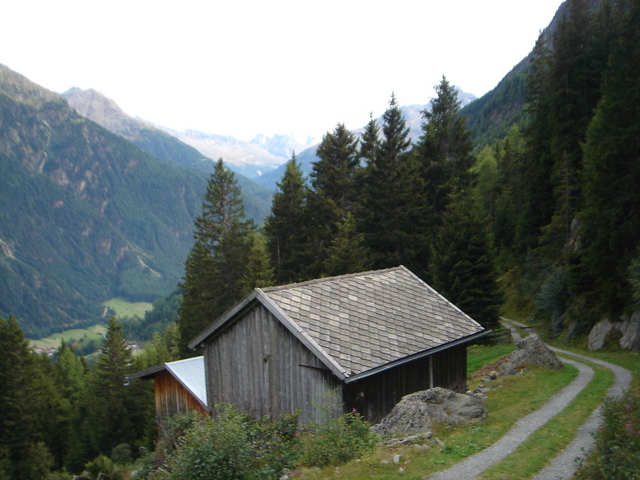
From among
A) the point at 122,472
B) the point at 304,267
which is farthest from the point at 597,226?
the point at 122,472

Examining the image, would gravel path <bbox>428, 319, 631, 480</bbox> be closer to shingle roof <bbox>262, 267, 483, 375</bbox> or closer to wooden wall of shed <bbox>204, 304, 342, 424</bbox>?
shingle roof <bbox>262, 267, 483, 375</bbox>

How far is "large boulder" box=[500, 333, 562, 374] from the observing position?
63.3 ft

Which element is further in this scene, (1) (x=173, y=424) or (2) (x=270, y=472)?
(1) (x=173, y=424)

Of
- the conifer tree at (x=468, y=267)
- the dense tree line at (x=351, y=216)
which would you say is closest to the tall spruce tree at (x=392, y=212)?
the dense tree line at (x=351, y=216)

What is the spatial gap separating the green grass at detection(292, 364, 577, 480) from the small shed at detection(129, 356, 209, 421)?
1218cm

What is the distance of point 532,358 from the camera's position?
766 inches

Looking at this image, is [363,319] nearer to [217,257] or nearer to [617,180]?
[617,180]

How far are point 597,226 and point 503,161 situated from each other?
45.6m

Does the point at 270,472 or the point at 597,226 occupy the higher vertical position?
the point at 597,226

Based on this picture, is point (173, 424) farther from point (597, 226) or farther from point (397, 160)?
point (397, 160)

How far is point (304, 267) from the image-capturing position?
35219 millimetres

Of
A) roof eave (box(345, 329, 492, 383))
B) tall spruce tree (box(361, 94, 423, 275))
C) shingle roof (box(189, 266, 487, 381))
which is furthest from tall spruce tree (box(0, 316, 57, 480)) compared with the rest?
roof eave (box(345, 329, 492, 383))

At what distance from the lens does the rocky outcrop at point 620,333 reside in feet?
74.7

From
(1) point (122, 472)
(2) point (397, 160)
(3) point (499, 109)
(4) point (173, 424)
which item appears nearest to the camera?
(4) point (173, 424)
